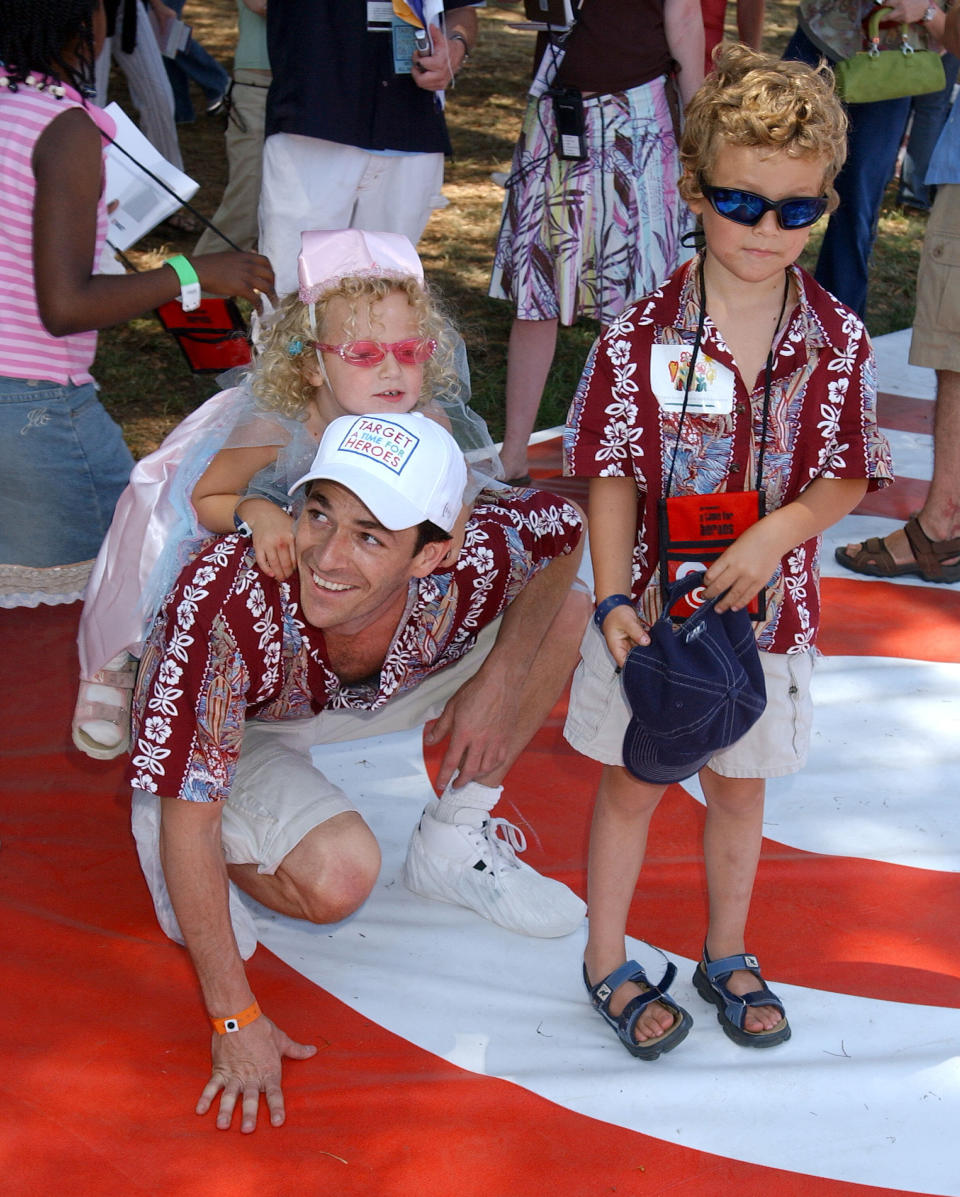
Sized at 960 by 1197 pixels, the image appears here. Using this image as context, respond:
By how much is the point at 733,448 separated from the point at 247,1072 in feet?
3.81

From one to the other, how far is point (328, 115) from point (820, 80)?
219cm

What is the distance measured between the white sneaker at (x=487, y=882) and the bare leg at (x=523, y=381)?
1.81m

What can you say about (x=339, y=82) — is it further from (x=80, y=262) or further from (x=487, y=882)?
(x=487, y=882)

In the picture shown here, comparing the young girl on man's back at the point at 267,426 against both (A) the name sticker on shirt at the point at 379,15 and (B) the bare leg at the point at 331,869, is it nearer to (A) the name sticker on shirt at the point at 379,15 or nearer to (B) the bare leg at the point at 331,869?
(B) the bare leg at the point at 331,869

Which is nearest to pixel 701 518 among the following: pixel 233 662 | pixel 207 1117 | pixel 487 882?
pixel 233 662

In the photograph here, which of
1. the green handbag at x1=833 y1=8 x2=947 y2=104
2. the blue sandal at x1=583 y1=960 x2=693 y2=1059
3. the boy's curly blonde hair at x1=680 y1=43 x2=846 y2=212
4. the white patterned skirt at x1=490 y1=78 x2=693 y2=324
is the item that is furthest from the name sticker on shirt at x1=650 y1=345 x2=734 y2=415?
the green handbag at x1=833 y1=8 x2=947 y2=104

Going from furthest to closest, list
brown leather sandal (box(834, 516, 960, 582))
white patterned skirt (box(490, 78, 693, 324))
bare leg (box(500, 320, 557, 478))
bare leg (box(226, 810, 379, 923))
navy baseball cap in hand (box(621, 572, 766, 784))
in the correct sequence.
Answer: bare leg (box(500, 320, 557, 478)) → white patterned skirt (box(490, 78, 693, 324)) → brown leather sandal (box(834, 516, 960, 582)) → bare leg (box(226, 810, 379, 923)) → navy baseball cap in hand (box(621, 572, 766, 784))

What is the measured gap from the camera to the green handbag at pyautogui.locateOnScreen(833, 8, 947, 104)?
4285 millimetres

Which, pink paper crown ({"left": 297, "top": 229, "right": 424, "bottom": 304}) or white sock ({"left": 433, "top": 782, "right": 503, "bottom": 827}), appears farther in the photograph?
white sock ({"left": 433, "top": 782, "right": 503, "bottom": 827})

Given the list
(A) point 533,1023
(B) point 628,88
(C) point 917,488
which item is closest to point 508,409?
(B) point 628,88

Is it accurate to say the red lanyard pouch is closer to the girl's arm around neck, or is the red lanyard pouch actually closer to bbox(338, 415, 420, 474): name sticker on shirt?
bbox(338, 415, 420, 474): name sticker on shirt

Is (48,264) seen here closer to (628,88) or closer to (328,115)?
(328,115)

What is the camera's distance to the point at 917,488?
4.21 meters

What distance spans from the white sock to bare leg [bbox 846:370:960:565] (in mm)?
1703
